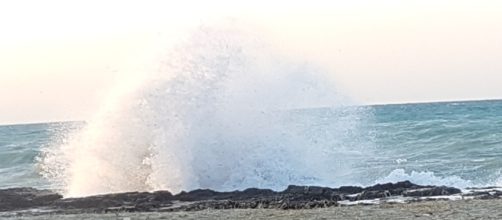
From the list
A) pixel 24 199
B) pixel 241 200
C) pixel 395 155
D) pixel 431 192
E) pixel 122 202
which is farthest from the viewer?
pixel 395 155

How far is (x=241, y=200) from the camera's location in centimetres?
1462

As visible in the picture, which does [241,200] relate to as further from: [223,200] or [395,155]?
[395,155]

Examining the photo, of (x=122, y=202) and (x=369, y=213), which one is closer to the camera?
(x=369, y=213)

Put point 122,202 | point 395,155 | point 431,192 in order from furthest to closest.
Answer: point 395,155 → point 122,202 → point 431,192

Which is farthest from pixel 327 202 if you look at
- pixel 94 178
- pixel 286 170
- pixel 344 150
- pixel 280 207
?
pixel 344 150

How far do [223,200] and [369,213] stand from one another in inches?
152

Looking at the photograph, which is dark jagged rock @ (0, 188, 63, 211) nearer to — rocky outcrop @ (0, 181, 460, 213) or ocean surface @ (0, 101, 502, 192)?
rocky outcrop @ (0, 181, 460, 213)

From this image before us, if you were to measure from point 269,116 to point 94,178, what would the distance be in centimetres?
403

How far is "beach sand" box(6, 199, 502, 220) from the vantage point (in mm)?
11055

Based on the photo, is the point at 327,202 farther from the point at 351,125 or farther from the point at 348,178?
the point at 351,125

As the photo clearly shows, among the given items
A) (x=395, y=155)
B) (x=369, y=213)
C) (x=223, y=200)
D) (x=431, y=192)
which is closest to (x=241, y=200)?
(x=223, y=200)

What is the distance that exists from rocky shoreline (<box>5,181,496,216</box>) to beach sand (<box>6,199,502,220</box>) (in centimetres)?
74

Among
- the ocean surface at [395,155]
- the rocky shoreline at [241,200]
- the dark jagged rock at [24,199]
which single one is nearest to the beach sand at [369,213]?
the rocky shoreline at [241,200]

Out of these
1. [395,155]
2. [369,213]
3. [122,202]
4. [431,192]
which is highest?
[395,155]
